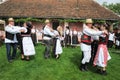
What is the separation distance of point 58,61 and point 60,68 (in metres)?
1.02

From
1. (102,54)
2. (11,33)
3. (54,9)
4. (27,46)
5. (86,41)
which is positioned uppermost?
(54,9)

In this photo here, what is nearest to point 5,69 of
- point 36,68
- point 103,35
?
point 36,68

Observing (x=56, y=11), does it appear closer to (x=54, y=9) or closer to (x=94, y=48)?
(x=54, y=9)

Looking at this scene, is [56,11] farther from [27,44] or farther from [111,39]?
[27,44]

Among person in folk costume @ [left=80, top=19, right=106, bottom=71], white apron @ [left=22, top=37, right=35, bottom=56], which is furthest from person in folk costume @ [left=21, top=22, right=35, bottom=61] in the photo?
person in folk costume @ [left=80, top=19, right=106, bottom=71]

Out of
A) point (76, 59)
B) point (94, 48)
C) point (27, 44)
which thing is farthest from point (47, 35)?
point (94, 48)

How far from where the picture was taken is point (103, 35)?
412 inches

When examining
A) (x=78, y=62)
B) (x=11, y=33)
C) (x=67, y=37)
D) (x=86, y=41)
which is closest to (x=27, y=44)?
(x=11, y=33)

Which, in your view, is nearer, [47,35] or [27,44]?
[27,44]

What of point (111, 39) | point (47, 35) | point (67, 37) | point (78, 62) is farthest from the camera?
point (111, 39)

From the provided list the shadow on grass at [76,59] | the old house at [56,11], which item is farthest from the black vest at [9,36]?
the old house at [56,11]

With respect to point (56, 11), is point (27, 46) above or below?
below

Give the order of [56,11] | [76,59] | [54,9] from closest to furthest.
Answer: [76,59]
[56,11]
[54,9]

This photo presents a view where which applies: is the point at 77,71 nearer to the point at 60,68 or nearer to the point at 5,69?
the point at 60,68
